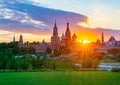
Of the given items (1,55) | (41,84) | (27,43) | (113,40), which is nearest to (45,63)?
(1,55)

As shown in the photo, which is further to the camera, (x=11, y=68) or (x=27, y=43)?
(x=27, y=43)

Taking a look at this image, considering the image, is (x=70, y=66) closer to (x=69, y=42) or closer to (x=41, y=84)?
(x=41, y=84)

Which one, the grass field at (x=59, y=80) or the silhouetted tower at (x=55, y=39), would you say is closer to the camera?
the grass field at (x=59, y=80)

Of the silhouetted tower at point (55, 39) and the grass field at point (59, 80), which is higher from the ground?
the silhouetted tower at point (55, 39)

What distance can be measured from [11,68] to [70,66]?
9121 mm

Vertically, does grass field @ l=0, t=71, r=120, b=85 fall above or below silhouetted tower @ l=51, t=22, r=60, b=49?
below

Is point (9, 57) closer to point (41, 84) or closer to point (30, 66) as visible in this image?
point (30, 66)

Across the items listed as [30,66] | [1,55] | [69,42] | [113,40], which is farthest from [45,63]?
[113,40]

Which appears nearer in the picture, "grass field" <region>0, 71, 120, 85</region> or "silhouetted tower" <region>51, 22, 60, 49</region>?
"grass field" <region>0, 71, 120, 85</region>

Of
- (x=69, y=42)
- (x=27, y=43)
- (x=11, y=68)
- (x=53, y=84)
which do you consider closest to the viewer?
(x=53, y=84)

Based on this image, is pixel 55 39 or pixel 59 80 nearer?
pixel 59 80

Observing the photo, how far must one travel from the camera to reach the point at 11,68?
40969 mm

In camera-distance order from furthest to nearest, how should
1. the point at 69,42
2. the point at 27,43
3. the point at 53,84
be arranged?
the point at 27,43 < the point at 69,42 < the point at 53,84

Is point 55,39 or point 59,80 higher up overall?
point 55,39
